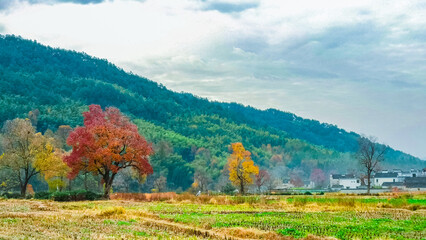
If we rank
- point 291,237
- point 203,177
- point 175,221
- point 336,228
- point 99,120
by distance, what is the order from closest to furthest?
point 291,237
point 336,228
point 175,221
point 99,120
point 203,177

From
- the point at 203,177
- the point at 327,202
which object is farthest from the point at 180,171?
the point at 327,202

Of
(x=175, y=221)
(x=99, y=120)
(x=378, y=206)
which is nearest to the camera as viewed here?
(x=175, y=221)

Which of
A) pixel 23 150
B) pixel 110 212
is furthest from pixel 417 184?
pixel 110 212

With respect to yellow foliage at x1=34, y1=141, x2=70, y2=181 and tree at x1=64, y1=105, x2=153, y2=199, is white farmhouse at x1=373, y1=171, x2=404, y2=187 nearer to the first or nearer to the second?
yellow foliage at x1=34, y1=141, x2=70, y2=181

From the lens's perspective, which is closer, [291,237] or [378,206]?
[291,237]

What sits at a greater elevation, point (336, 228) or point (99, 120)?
point (99, 120)

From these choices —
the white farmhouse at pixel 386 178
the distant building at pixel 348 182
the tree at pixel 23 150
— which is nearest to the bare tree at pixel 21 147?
the tree at pixel 23 150

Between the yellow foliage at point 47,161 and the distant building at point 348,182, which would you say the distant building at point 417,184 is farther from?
the yellow foliage at point 47,161

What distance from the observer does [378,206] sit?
137ft

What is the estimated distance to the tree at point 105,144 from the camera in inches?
2231

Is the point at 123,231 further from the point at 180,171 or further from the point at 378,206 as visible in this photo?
the point at 180,171

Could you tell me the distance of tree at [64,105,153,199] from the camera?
56656mm

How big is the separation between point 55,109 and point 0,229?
17103 centimetres

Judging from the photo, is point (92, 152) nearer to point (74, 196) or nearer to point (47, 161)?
point (74, 196)
